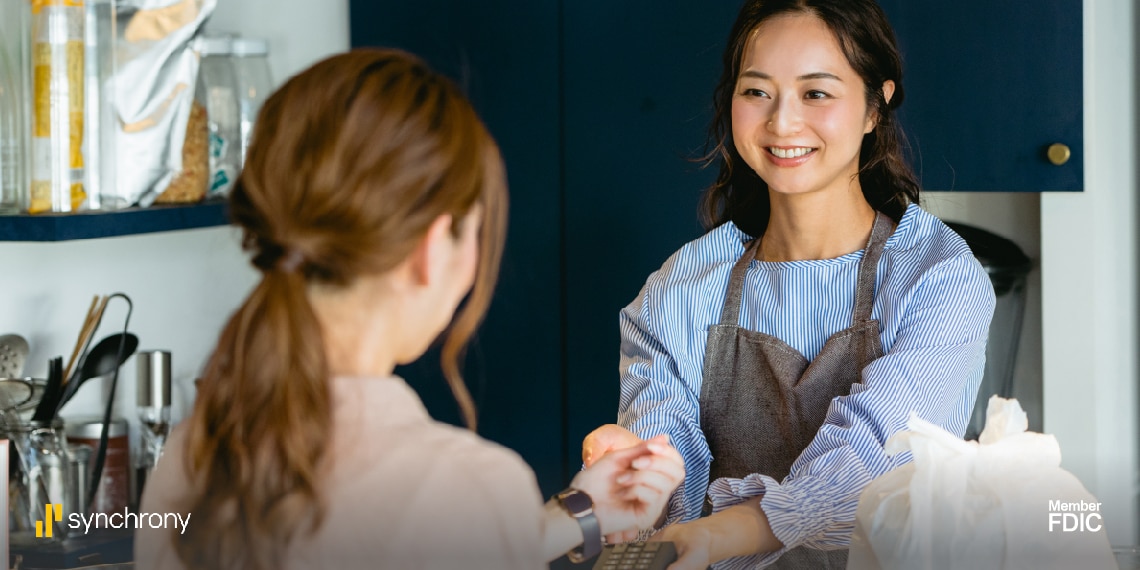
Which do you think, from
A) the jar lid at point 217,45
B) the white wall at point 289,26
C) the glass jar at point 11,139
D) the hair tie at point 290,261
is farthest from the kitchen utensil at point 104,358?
the hair tie at point 290,261

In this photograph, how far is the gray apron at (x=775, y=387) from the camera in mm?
1419

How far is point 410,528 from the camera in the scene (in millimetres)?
657

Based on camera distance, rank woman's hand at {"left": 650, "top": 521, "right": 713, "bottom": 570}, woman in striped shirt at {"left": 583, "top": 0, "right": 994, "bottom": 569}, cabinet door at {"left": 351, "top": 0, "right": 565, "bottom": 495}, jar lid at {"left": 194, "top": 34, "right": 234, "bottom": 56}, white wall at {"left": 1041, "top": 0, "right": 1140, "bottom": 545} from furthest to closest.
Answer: cabinet door at {"left": 351, "top": 0, "right": 565, "bottom": 495} < white wall at {"left": 1041, "top": 0, "right": 1140, "bottom": 545} < jar lid at {"left": 194, "top": 34, "right": 234, "bottom": 56} < woman in striped shirt at {"left": 583, "top": 0, "right": 994, "bottom": 569} < woman's hand at {"left": 650, "top": 521, "right": 713, "bottom": 570}

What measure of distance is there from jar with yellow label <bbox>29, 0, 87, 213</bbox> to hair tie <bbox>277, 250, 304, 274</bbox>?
81cm

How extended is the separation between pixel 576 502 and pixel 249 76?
1.07 meters

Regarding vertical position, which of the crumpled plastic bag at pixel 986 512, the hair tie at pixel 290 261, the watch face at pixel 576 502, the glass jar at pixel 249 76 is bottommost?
the crumpled plastic bag at pixel 986 512

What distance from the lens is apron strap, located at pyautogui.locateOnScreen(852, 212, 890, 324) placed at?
4.71 feet

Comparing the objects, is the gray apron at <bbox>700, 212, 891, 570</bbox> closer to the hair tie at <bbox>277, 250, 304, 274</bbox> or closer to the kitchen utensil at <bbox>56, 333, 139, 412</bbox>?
the kitchen utensil at <bbox>56, 333, 139, 412</bbox>

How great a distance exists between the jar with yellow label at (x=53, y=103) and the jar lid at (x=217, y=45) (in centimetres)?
27

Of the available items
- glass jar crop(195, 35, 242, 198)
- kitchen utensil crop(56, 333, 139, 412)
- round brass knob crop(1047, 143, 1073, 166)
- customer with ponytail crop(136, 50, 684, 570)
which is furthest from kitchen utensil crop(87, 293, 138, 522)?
round brass knob crop(1047, 143, 1073, 166)

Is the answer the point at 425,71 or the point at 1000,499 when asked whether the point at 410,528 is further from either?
the point at 1000,499

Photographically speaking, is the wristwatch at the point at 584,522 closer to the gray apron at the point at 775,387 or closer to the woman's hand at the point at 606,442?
the woman's hand at the point at 606,442

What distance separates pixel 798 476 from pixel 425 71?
0.74m

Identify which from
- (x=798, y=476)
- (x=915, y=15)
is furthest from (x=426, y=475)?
(x=915, y=15)
